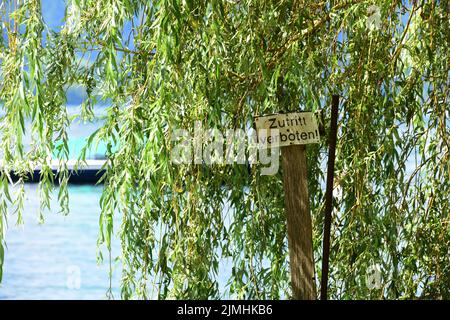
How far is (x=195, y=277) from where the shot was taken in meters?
2.58

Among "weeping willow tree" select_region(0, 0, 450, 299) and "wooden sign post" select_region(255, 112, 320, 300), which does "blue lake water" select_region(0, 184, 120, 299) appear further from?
"wooden sign post" select_region(255, 112, 320, 300)

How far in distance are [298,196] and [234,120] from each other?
43 cm

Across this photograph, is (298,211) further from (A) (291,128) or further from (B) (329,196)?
(A) (291,128)

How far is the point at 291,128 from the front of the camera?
2408 mm

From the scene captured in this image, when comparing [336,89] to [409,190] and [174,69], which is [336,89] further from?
[174,69]

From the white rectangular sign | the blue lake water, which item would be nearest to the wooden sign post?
the white rectangular sign

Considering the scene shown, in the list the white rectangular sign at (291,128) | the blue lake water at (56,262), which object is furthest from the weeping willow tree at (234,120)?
the blue lake water at (56,262)

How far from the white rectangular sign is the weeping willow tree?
17cm

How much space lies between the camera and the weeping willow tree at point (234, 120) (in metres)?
2.43

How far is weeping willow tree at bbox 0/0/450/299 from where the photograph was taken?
243 centimetres

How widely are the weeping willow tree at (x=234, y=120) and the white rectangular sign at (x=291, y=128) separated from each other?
0.17 metres

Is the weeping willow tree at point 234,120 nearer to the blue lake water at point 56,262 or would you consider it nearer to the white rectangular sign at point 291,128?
the white rectangular sign at point 291,128

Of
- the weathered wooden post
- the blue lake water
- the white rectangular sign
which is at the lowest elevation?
the blue lake water

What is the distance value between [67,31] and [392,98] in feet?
3.39
